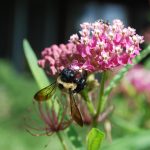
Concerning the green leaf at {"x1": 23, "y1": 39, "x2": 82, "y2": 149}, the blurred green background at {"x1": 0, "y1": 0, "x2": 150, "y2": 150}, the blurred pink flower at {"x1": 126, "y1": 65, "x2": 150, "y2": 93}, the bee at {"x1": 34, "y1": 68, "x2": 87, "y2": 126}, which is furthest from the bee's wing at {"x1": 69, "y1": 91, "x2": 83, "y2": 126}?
the blurred green background at {"x1": 0, "y1": 0, "x2": 150, "y2": 150}

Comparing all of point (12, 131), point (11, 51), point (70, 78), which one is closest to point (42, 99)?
point (70, 78)

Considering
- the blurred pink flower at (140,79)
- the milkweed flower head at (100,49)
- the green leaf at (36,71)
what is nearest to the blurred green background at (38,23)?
the blurred pink flower at (140,79)

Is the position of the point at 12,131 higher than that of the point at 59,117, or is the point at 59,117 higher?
the point at 59,117

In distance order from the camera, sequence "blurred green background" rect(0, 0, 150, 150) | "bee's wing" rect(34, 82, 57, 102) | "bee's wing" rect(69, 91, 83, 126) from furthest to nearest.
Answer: "blurred green background" rect(0, 0, 150, 150)
"bee's wing" rect(34, 82, 57, 102)
"bee's wing" rect(69, 91, 83, 126)

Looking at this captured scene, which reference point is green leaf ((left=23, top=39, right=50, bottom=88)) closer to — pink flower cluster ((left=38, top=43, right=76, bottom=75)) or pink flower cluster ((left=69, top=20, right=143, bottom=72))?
pink flower cluster ((left=38, top=43, right=76, bottom=75))

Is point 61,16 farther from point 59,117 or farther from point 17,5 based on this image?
point 59,117

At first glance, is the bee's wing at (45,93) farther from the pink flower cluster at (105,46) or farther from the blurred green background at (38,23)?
the blurred green background at (38,23)
